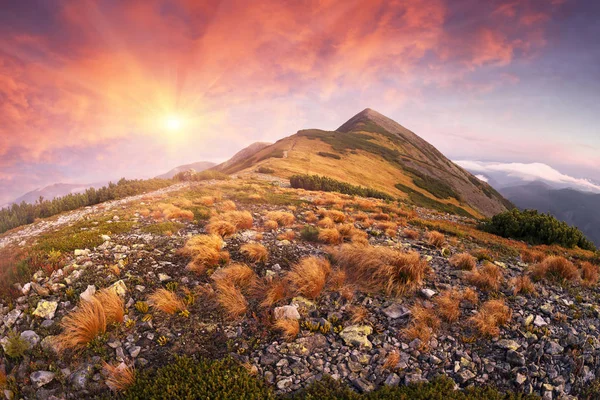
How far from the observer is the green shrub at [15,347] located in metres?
5.57

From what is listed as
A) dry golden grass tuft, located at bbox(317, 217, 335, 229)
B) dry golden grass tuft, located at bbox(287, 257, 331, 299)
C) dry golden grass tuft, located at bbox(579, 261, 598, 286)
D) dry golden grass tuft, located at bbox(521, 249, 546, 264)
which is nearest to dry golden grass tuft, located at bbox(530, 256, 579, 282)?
dry golden grass tuft, located at bbox(579, 261, 598, 286)

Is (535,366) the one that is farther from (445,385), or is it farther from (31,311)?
(31,311)

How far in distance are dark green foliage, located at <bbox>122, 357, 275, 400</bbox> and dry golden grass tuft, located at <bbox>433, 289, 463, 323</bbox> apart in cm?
492

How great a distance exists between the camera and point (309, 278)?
800 centimetres

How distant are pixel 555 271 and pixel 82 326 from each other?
48.2 feet

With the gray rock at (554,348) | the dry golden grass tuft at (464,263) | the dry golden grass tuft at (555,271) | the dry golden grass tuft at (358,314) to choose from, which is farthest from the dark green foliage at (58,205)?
the dry golden grass tuft at (555,271)

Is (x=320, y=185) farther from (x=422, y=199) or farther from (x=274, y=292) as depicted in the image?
(x=422, y=199)

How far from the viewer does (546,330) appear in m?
6.82

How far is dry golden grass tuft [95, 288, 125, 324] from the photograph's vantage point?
6.49m

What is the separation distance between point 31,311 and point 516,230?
83.8 feet

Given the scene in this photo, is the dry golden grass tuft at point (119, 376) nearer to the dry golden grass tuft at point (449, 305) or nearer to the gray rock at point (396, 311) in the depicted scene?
the gray rock at point (396, 311)

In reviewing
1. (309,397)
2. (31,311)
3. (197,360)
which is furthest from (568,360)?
(31,311)

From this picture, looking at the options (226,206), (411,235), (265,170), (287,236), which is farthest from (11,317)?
(265,170)

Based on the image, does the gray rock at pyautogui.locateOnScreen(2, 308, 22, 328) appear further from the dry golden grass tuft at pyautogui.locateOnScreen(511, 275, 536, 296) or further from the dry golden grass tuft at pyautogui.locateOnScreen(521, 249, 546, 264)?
the dry golden grass tuft at pyautogui.locateOnScreen(521, 249, 546, 264)
